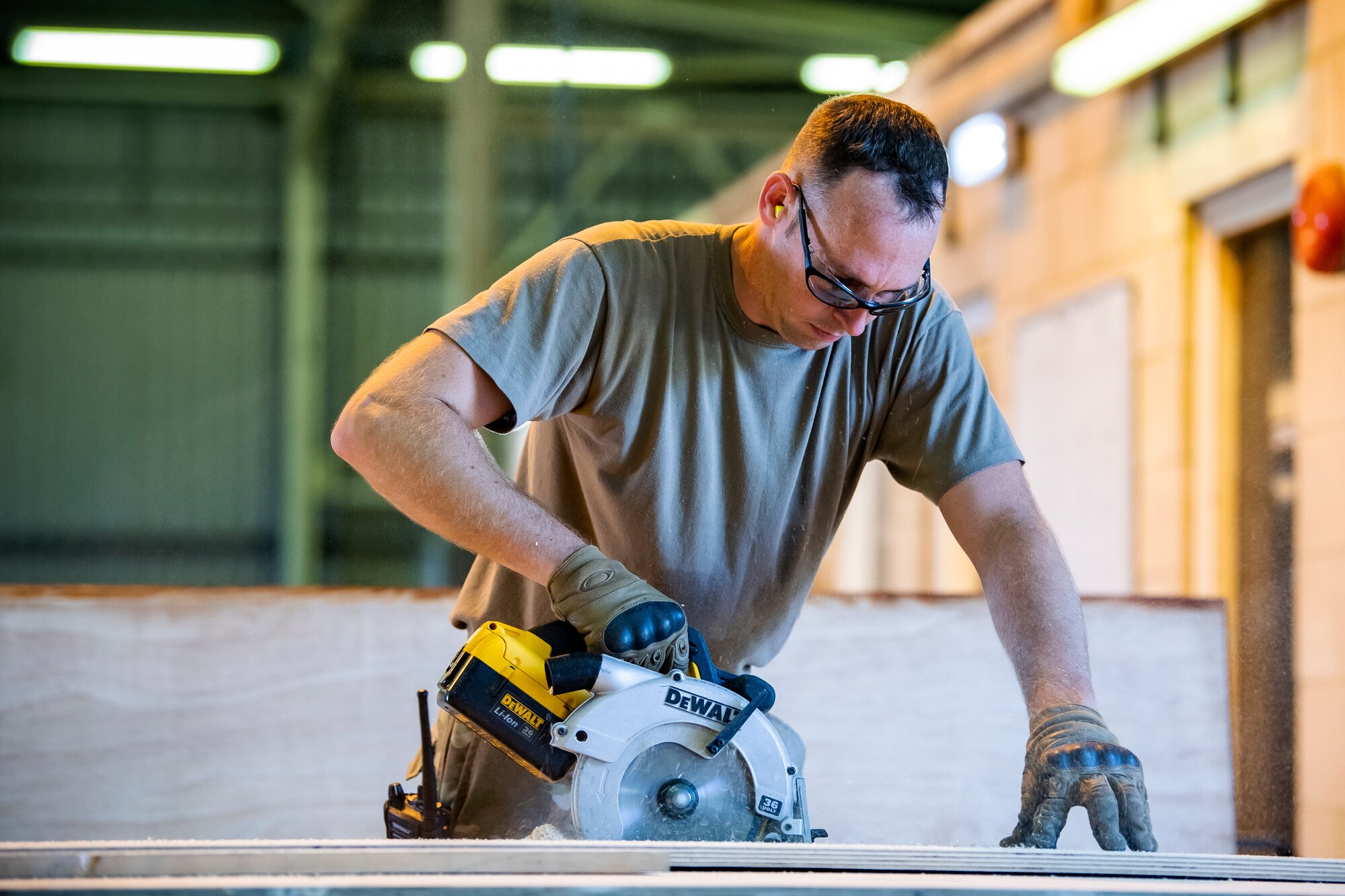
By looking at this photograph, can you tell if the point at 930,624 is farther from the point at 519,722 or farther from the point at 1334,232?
the point at 1334,232

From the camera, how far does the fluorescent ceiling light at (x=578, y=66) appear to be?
550 cm

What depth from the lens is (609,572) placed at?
1.32 m

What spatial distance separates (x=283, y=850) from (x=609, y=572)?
1.58 feet

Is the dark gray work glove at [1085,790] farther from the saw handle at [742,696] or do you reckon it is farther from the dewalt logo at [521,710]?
the dewalt logo at [521,710]

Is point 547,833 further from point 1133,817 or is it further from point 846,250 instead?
point 846,250

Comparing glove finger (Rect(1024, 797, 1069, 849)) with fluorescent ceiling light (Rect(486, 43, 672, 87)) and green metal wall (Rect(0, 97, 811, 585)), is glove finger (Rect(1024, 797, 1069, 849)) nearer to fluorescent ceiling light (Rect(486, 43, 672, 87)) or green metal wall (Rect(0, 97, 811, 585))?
fluorescent ceiling light (Rect(486, 43, 672, 87))

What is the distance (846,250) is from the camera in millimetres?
1503

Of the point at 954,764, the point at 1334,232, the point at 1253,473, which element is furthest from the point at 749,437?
the point at 1253,473

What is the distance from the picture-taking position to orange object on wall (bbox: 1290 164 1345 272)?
10.7 feet

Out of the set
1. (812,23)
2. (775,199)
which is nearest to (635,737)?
(775,199)

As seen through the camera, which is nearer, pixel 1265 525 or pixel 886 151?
pixel 886 151

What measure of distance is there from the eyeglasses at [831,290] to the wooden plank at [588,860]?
631mm

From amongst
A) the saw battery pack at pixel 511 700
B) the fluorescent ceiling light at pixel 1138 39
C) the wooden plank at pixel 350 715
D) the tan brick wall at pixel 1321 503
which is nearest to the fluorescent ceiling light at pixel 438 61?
the fluorescent ceiling light at pixel 1138 39

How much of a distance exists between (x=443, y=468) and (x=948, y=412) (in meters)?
0.66
